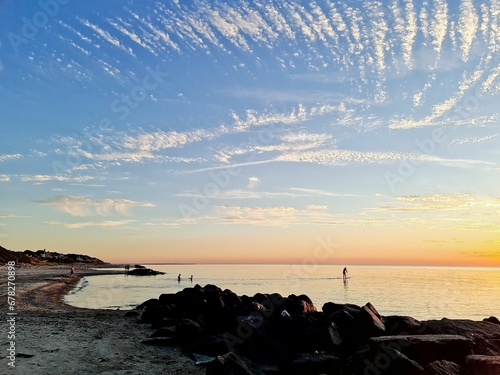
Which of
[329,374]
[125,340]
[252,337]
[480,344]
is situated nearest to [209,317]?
[125,340]

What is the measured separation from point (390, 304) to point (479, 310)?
809 cm

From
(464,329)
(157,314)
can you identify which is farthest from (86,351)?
(464,329)

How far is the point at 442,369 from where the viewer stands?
9.00 metres

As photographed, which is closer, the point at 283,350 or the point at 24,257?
the point at 283,350

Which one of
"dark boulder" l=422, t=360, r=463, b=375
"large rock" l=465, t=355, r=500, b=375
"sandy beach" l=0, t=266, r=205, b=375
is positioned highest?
"large rock" l=465, t=355, r=500, b=375

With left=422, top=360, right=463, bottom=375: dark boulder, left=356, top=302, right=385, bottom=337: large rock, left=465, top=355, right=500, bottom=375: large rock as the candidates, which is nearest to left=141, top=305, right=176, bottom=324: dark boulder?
left=356, top=302, right=385, bottom=337: large rock

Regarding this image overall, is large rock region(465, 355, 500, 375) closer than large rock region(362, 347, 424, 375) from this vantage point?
Yes

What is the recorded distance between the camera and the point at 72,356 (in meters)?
12.1

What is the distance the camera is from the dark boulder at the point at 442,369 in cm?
892

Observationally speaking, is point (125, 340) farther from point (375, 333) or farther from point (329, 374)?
point (375, 333)

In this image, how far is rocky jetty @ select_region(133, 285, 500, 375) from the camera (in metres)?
9.68

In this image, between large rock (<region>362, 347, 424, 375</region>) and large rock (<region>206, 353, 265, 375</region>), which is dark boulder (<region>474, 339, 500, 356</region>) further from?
large rock (<region>206, 353, 265, 375</region>)

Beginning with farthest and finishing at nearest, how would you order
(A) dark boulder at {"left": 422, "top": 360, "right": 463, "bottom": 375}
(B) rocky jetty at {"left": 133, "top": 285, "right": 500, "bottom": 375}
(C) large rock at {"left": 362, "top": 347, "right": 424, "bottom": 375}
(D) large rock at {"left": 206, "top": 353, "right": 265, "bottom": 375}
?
1. (B) rocky jetty at {"left": 133, "top": 285, "right": 500, "bottom": 375}
2. (D) large rock at {"left": 206, "top": 353, "right": 265, "bottom": 375}
3. (C) large rock at {"left": 362, "top": 347, "right": 424, "bottom": 375}
4. (A) dark boulder at {"left": 422, "top": 360, "right": 463, "bottom": 375}

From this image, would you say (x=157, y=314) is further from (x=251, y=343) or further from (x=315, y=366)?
(x=315, y=366)
